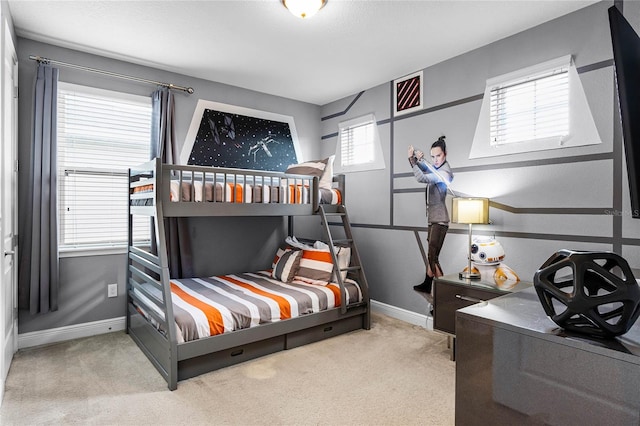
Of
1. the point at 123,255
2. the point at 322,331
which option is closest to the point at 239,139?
the point at 123,255

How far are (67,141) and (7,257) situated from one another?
1.18 m

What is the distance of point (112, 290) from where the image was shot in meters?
3.32

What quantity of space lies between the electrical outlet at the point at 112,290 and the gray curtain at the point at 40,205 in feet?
1.51

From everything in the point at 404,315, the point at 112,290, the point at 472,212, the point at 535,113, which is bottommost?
the point at 404,315

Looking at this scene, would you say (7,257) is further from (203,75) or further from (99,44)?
(203,75)

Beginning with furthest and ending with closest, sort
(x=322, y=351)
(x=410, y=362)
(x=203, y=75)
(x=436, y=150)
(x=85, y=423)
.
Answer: (x=203, y=75) < (x=436, y=150) < (x=322, y=351) < (x=410, y=362) < (x=85, y=423)

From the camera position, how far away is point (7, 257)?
7.77 ft

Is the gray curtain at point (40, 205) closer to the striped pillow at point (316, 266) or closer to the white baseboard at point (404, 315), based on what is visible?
the striped pillow at point (316, 266)

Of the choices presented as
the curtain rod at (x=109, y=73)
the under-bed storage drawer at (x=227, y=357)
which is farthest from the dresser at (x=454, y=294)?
the curtain rod at (x=109, y=73)

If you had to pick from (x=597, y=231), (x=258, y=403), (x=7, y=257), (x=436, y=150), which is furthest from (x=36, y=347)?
(x=597, y=231)

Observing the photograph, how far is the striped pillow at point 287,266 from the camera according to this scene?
3570mm

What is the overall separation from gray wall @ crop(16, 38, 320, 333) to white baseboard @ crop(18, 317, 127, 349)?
4 centimetres

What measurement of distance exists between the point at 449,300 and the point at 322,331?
3.66ft

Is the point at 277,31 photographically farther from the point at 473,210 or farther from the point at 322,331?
the point at 322,331
